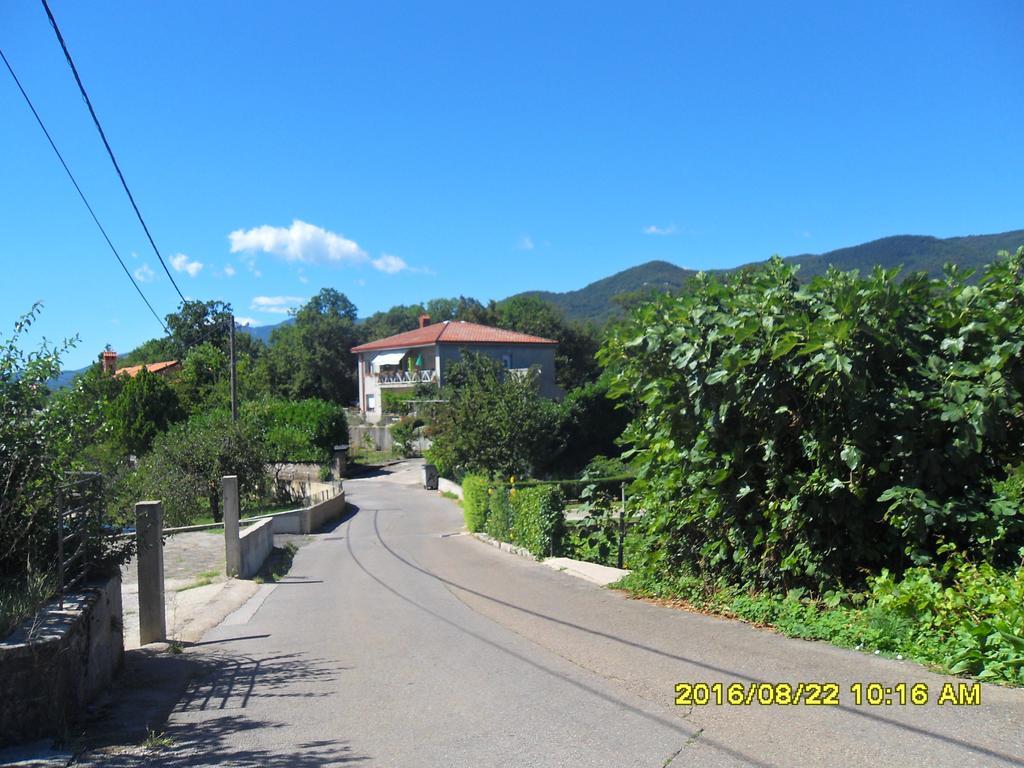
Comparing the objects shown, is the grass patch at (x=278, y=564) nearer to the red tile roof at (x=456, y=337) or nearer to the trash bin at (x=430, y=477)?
the trash bin at (x=430, y=477)

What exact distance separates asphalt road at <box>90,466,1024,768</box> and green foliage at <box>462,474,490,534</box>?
43.2 ft

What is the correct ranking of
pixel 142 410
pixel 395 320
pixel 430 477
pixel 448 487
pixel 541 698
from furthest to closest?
pixel 395 320 → pixel 142 410 → pixel 430 477 → pixel 448 487 → pixel 541 698

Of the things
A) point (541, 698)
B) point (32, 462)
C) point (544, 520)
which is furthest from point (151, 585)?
point (544, 520)

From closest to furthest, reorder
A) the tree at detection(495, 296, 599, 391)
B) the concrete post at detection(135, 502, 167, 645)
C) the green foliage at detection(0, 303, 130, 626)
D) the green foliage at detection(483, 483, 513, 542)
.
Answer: the green foliage at detection(0, 303, 130, 626)
the concrete post at detection(135, 502, 167, 645)
the green foliage at detection(483, 483, 513, 542)
the tree at detection(495, 296, 599, 391)

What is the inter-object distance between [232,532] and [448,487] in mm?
26595

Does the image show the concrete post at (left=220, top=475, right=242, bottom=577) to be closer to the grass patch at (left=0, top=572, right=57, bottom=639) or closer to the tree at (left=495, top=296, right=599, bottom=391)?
the grass patch at (left=0, top=572, right=57, bottom=639)

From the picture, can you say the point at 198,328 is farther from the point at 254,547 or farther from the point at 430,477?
the point at 254,547

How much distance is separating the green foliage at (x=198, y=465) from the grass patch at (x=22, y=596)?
20310 mm

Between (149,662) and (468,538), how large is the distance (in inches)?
648

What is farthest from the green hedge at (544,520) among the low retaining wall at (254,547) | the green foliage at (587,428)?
Answer: the green foliage at (587,428)

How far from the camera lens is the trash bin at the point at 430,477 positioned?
153 feet

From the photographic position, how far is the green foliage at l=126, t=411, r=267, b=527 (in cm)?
2684
